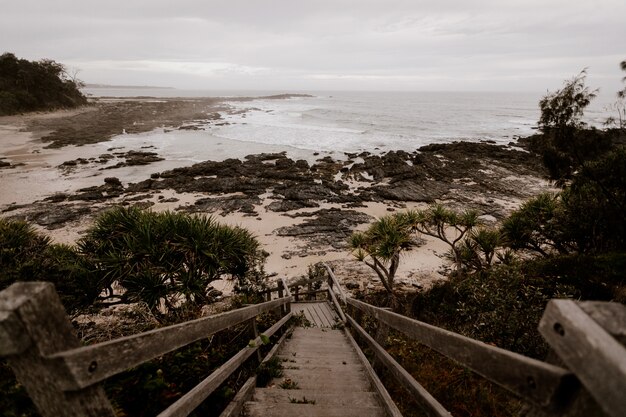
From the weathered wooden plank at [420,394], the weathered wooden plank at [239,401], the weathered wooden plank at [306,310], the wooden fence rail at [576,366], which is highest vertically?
the wooden fence rail at [576,366]

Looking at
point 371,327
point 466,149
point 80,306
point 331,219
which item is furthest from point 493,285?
point 466,149

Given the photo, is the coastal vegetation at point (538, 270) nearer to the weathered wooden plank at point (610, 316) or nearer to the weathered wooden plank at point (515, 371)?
the weathered wooden plank at point (515, 371)

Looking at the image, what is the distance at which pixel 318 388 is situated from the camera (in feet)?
11.6

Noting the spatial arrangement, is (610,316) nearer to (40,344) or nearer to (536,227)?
(40,344)

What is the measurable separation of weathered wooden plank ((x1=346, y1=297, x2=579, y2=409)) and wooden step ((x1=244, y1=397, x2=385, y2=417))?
1459 millimetres

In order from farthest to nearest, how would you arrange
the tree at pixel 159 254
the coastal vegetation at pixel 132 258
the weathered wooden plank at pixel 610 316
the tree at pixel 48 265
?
the tree at pixel 159 254 → the coastal vegetation at pixel 132 258 → the tree at pixel 48 265 → the weathered wooden plank at pixel 610 316

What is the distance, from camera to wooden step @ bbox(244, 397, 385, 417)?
2727 mm

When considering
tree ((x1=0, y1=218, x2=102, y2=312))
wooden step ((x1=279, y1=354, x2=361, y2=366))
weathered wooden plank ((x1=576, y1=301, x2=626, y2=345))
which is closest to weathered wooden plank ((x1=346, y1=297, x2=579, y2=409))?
weathered wooden plank ((x1=576, y1=301, x2=626, y2=345))

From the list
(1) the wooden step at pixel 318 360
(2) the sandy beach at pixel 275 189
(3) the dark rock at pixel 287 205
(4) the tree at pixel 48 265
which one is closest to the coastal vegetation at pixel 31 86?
(2) the sandy beach at pixel 275 189

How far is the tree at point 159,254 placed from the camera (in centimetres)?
700

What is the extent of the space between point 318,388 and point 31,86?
3369 inches

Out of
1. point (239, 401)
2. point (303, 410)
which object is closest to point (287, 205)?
point (303, 410)

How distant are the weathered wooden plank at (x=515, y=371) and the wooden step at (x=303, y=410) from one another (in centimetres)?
146

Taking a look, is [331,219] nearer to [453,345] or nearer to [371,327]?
[371,327]
